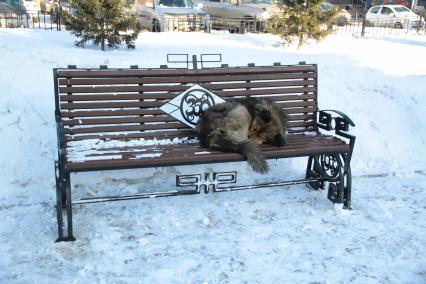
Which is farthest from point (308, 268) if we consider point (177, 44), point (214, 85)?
point (177, 44)

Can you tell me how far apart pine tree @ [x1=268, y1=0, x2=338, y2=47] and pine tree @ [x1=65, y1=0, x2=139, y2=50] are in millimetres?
3703

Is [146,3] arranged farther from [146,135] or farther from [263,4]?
[146,135]

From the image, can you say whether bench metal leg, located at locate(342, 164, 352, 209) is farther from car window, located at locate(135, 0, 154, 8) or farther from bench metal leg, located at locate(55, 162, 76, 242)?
car window, located at locate(135, 0, 154, 8)

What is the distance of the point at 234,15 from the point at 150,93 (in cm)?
1254

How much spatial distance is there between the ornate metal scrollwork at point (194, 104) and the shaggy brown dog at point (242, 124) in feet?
0.57

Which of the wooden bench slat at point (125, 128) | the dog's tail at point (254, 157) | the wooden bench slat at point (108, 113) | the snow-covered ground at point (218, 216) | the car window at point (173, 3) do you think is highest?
the car window at point (173, 3)

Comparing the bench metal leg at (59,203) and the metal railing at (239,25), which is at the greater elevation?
the metal railing at (239,25)

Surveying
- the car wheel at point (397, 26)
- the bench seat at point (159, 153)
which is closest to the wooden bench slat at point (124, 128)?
the bench seat at point (159, 153)

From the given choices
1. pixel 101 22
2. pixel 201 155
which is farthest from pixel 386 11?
pixel 201 155

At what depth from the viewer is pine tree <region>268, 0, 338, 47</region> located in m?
10.6

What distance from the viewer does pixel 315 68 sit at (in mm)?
4715

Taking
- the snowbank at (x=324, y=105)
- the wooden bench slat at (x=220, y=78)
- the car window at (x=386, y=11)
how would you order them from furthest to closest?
the car window at (x=386, y=11), the snowbank at (x=324, y=105), the wooden bench slat at (x=220, y=78)

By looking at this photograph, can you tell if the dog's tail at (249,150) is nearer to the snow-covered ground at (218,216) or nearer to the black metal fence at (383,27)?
the snow-covered ground at (218,216)

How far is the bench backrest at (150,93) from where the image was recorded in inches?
158
